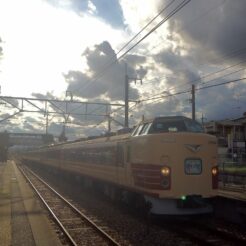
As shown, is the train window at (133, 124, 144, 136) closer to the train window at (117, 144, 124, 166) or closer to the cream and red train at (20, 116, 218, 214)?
the cream and red train at (20, 116, 218, 214)

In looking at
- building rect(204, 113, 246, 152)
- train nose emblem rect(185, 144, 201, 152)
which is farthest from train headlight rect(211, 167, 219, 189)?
building rect(204, 113, 246, 152)

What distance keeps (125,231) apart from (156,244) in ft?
6.44

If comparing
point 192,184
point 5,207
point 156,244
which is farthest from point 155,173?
point 5,207

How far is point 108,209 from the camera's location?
17516 mm

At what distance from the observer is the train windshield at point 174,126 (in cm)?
1408

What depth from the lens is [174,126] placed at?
14.2 meters

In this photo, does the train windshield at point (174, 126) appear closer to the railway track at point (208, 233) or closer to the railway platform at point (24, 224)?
the railway track at point (208, 233)

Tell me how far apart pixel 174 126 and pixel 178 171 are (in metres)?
1.76

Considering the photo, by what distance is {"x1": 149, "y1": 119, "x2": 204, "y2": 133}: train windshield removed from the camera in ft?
46.2

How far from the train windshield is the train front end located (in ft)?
0.65

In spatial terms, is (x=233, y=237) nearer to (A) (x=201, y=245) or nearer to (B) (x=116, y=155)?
(A) (x=201, y=245)

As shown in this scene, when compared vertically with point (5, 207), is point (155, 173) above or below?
above

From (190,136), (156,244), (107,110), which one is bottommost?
(156,244)

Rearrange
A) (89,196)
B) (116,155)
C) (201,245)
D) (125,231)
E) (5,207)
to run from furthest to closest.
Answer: (89,196) < (5,207) < (116,155) < (125,231) < (201,245)
